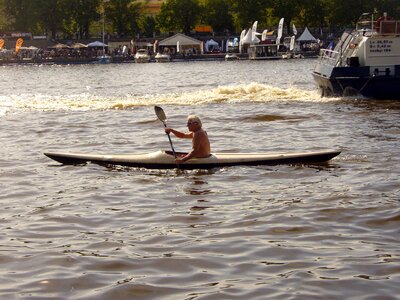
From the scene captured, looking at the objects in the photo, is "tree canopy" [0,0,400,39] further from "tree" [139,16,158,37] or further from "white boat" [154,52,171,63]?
"white boat" [154,52,171,63]

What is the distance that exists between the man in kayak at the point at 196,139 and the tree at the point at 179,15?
322ft

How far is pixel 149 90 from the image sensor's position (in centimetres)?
3941

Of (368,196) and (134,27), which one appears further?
(134,27)

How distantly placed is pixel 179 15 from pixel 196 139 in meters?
99.4

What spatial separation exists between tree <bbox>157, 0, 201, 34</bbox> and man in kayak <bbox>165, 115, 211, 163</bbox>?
3864 inches

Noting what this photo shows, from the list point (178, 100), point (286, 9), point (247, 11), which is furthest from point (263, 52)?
point (178, 100)

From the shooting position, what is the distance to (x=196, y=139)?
13945mm

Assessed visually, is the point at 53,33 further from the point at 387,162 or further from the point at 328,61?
the point at 387,162

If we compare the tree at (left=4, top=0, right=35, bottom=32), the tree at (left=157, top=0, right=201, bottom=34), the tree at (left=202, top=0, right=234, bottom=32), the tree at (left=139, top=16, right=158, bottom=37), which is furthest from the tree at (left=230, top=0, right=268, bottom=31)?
the tree at (left=4, top=0, right=35, bottom=32)

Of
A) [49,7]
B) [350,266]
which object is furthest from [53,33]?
[350,266]

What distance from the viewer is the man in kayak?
13945 millimetres

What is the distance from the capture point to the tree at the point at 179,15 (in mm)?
110688

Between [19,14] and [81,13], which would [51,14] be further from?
[19,14]

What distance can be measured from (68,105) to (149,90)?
10.1 meters
